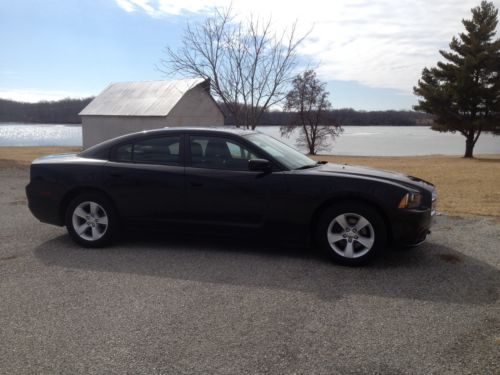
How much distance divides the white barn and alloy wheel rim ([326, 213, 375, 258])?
2650 cm

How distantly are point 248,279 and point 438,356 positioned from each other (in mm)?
1938

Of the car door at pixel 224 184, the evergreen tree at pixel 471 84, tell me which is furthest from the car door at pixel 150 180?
the evergreen tree at pixel 471 84

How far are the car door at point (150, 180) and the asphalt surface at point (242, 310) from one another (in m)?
0.48

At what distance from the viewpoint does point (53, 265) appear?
4.97 m

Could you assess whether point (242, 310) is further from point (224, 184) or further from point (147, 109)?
point (147, 109)

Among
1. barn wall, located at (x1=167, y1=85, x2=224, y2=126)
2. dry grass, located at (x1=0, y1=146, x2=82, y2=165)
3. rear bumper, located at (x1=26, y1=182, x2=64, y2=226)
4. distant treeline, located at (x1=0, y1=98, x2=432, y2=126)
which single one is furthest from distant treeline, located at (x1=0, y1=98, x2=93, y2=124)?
rear bumper, located at (x1=26, y1=182, x2=64, y2=226)

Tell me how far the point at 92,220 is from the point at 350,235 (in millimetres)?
3031

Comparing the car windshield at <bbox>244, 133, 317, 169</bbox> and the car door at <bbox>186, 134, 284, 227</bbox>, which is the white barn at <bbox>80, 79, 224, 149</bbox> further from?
the car door at <bbox>186, 134, 284, 227</bbox>

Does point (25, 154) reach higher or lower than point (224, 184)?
lower

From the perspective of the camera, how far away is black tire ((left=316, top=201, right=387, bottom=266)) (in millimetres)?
4832

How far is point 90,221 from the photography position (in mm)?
5668

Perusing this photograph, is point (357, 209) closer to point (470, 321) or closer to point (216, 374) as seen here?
point (470, 321)

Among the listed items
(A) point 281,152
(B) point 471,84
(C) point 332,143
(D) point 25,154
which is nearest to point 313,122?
(C) point 332,143

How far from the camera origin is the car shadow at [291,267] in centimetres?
423
